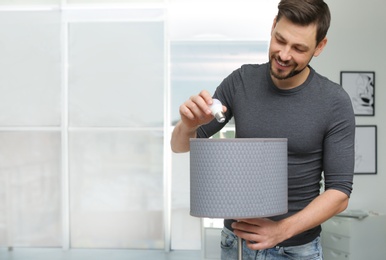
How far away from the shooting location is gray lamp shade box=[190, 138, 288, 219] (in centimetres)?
116

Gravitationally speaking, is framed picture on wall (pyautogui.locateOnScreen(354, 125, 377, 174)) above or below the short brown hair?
below

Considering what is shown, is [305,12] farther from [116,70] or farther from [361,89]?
[116,70]

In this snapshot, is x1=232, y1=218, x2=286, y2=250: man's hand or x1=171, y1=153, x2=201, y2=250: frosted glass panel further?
x1=171, y1=153, x2=201, y2=250: frosted glass panel

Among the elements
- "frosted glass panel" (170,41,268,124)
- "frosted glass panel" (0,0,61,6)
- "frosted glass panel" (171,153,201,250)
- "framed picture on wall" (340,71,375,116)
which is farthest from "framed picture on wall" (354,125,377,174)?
"frosted glass panel" (0,0,61,6)

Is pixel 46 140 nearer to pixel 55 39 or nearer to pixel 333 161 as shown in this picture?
pixel 55 39

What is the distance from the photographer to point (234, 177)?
3.84ft

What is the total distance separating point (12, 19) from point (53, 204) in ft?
6.47

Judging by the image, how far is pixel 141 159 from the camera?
569 centimetres

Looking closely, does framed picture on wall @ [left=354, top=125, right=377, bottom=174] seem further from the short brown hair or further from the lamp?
the lamp

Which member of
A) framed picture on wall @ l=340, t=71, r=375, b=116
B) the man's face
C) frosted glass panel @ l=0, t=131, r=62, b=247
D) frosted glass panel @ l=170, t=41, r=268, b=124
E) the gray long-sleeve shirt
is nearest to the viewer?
the man's face

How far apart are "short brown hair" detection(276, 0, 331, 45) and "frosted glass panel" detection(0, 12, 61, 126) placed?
455 centimetres

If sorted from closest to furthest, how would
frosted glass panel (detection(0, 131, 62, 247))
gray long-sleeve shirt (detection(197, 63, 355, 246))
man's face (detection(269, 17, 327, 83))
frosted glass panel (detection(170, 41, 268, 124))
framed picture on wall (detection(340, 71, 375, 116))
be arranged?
man's face (detection(269, 17, 327, 83)) < gray long-sleeve shirt (detection(197, 63, 355, 246)) < framed picture on wall (detection(340, 71, 375, 116)) < frosted glass panel (detection(170, 41, 268, 124)) < frosted glass panel (detection(0, 131, 62, 247))

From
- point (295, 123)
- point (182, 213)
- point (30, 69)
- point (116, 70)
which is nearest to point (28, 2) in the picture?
point (30, 69)

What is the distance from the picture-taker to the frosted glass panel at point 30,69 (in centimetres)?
563
